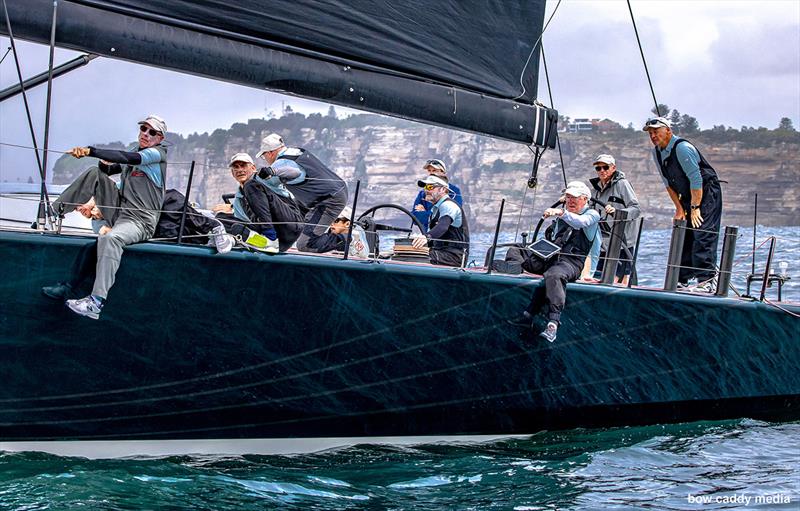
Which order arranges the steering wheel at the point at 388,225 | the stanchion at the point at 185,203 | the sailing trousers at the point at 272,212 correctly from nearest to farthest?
the stanchion at the point at 185,203 → the sailing trousers at the point at 272,212 → the steering wheel at the point at 388,225

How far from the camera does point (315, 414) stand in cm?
656

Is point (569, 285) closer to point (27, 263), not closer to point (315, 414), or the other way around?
point (315, 414)

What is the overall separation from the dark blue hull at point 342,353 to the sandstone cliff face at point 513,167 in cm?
2554

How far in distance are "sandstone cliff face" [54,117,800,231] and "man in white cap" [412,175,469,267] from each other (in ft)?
83.2

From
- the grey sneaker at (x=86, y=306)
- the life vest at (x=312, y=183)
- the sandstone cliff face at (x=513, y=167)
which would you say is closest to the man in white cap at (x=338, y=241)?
the life vest at (x=312, y=183)

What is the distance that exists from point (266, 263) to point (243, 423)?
0.99 m

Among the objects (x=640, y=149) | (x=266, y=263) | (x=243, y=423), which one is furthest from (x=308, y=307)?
(x=640, y=149)

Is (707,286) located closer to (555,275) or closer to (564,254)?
(564,254)

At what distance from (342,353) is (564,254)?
161cm

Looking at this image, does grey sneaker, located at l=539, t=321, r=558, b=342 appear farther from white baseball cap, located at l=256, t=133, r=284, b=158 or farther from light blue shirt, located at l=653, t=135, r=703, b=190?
white baseball cap, located at l=256, t=133, r=284, b=158

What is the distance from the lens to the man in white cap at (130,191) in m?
5.85

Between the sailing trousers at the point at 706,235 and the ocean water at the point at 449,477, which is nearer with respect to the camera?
the ocean water at the point at 449,477

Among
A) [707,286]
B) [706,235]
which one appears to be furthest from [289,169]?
[707,286]

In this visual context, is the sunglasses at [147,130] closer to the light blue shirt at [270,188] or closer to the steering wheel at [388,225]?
the light blue shirt at [270,188]
